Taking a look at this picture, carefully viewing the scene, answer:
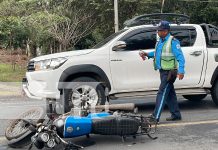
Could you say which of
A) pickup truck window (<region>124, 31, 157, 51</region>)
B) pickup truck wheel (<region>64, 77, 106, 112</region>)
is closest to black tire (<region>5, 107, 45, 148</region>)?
pickup truck wheel (<region>64, 77, 106, 112</region>)

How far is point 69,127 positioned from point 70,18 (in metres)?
17.5

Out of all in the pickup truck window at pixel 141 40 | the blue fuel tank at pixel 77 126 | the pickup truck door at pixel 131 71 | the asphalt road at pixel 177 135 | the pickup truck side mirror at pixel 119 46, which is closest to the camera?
the blue fuel tank at pixel 77 126

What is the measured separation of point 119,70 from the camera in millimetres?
8484

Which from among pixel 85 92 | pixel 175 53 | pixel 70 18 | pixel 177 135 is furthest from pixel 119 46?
pixel 70 18

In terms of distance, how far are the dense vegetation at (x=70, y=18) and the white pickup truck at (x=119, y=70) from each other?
12570mm

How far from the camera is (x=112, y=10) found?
21.7 metres

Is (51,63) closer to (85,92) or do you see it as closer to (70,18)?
(85,92)

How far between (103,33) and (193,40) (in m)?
15.4

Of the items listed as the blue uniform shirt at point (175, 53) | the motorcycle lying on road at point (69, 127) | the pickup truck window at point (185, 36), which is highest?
the pickup truck window at point (185, 36)

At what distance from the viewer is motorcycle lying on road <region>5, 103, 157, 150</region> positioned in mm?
5754

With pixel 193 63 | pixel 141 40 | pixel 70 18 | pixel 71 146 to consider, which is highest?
pixel 70 18

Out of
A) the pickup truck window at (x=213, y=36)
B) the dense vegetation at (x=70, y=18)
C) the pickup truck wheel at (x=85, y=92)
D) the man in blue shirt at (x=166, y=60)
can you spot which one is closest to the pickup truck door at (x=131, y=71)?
the pickup truck wheel at (x=85, y=92)

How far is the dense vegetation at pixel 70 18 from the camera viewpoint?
2120 centimetres

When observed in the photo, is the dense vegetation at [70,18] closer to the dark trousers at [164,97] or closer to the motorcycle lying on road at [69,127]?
the dark trousers at [164,97]
